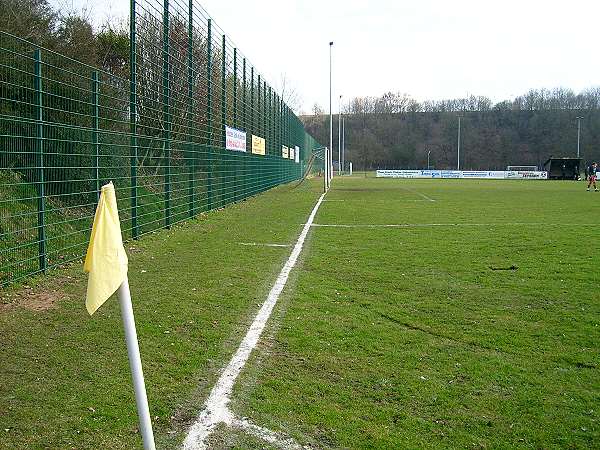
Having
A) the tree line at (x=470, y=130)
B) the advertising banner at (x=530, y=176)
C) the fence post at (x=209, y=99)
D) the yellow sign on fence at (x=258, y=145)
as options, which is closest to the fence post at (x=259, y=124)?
the yellow sign on fence at (x=258, y=145)

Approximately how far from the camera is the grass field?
138 inches

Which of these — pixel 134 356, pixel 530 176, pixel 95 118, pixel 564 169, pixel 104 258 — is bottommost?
pixel 134 356

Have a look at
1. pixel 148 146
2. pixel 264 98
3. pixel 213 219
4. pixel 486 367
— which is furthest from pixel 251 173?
pixel 486 367

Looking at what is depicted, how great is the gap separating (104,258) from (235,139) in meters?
18.1

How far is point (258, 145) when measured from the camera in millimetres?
25953

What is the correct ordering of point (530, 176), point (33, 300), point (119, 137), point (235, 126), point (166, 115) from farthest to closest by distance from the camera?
point (530, 176)
point (235, 126)
point (166, 115)
point (119, 137)
point (33, 300)

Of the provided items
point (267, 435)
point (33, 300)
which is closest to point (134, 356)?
point (267, 435)

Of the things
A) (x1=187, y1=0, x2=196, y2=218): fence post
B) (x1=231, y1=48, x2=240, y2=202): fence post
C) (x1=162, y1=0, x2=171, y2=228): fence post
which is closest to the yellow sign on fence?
(x1=231, y1=48, x2=240, y2=202): fence post

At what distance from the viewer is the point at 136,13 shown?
11500mm

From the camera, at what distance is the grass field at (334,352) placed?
350cm

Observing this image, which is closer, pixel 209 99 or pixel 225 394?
pixel 225 394

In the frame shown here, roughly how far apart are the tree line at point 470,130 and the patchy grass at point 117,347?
97.5 meters

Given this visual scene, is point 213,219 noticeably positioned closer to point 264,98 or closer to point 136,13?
point 136,13

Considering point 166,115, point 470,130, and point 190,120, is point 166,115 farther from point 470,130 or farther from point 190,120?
point 470,130
